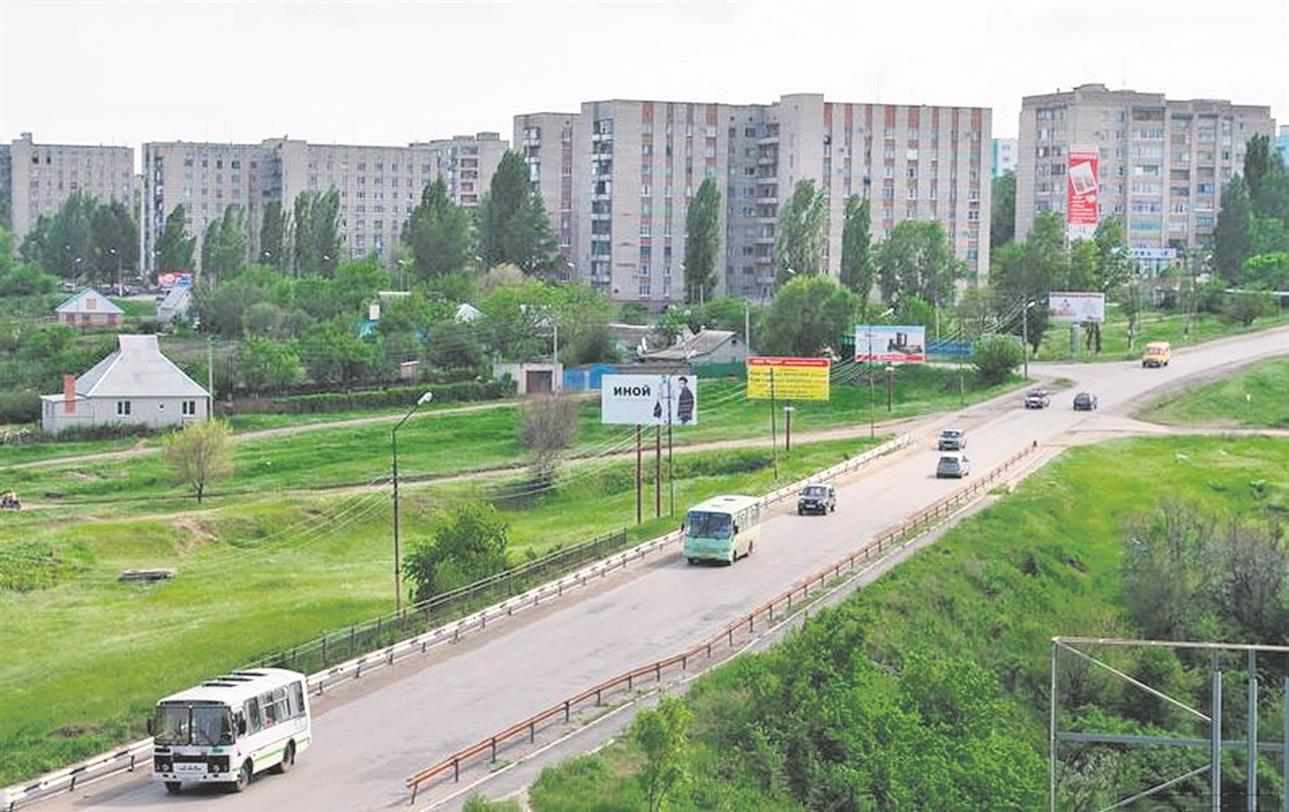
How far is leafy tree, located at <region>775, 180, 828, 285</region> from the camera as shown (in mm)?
128750

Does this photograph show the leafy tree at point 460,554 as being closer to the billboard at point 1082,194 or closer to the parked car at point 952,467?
the parked car at point 952,467

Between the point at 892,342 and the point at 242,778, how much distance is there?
67.7 meters

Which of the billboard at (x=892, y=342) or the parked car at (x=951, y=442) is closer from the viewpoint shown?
the parked car at (x=951, y=442)

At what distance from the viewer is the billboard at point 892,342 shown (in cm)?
9500

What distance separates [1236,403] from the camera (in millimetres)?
94562

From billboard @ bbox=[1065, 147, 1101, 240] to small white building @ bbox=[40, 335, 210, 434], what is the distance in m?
54.2

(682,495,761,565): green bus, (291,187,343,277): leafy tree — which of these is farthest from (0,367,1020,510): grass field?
(291,187,343,277): leafy tree

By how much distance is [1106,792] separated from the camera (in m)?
39.8

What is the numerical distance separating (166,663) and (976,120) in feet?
356

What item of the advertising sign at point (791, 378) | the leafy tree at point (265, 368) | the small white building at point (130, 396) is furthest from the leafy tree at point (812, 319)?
the small white building at point (130, 396)

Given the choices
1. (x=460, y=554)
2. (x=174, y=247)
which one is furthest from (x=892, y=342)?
(x=174, y=247)

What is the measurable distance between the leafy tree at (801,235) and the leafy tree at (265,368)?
34.6 meters

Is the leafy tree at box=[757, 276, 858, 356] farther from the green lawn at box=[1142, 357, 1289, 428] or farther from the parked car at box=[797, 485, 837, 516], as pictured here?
the parked car at box=[797, 485, 837, 516]

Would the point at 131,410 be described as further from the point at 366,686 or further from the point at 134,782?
the point at 134,782
